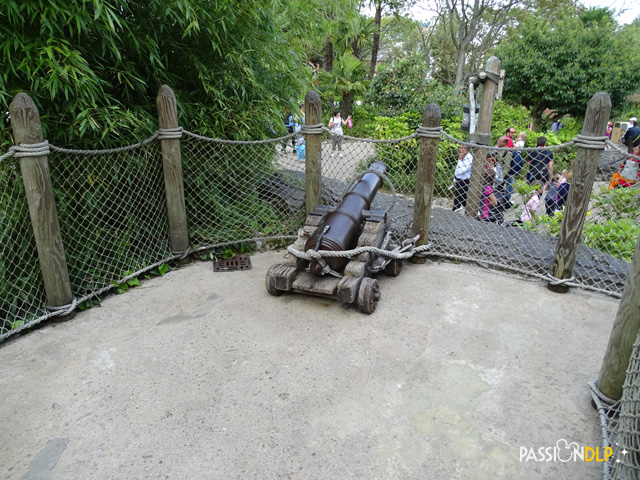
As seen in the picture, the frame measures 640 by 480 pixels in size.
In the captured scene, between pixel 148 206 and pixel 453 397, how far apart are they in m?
2.82

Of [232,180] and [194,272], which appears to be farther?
[232,180]

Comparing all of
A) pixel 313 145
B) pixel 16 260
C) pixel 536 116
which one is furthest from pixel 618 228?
pixel 536 116

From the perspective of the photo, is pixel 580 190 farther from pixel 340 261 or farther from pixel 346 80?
pixel 346 80

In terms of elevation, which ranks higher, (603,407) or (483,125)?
(483,125)

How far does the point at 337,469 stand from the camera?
198 cm

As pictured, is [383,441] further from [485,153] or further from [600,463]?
[485,153]

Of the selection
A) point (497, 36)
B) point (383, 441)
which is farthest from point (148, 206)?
point (497, 36)

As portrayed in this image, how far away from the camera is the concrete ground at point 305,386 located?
6.67 feet

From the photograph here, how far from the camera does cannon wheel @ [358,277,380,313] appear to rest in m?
3.14

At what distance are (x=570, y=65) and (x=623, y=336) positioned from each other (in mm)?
13749

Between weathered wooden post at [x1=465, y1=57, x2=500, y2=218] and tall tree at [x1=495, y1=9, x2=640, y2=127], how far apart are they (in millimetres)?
9801

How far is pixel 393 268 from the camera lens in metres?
3.82

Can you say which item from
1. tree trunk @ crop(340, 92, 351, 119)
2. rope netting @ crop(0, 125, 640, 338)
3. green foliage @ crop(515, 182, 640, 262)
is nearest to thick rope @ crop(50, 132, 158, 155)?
rope netting @ crop(0, 125, 640, 338)

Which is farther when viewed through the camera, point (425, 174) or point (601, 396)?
point (425, 174)
